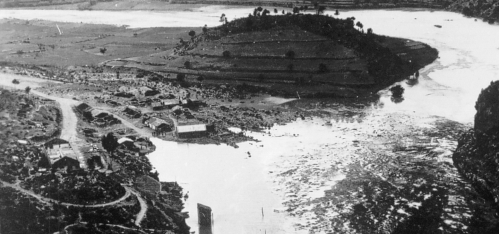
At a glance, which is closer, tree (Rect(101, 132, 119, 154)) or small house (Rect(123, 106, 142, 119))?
tree (Rect(101, 132, 119, 154))

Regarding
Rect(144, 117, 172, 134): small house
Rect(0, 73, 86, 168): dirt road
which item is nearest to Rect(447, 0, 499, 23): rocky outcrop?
Rect(144, 117, 172, 134): small house

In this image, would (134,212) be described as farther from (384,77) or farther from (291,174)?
(384,77)

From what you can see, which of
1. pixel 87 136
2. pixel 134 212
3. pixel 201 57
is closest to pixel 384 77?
pixel 201 57

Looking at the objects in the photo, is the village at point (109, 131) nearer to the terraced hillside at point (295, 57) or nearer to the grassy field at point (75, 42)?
the terraced hillside at point (295, 57)

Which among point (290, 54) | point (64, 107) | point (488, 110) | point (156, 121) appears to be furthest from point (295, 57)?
point (64, 107)

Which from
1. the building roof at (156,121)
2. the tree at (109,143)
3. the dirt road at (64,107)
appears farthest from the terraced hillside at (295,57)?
the tree at (109,143)

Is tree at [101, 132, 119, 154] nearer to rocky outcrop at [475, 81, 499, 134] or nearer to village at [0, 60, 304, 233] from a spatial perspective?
village at [0, 60, 304, 233]
